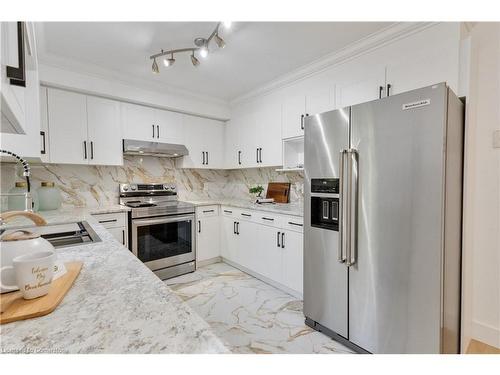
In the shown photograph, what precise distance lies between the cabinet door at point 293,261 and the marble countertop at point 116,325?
1.80m

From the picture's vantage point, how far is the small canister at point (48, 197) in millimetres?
2586

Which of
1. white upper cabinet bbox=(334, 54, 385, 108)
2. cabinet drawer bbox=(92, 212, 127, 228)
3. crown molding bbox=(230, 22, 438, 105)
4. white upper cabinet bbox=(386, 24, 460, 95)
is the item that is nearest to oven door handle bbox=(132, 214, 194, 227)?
cabinet drawer bbox=(92, 212, 127, 228)

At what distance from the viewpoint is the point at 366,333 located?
166 centimetres

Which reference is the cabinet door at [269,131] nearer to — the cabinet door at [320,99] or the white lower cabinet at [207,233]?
the cabinet door at [320,99]

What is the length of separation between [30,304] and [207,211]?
280cm

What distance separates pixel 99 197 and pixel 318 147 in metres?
2.76

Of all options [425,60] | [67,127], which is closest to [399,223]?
[425,60]

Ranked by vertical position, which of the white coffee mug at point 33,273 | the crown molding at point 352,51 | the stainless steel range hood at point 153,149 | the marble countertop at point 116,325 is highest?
the crown molding at point 352,51

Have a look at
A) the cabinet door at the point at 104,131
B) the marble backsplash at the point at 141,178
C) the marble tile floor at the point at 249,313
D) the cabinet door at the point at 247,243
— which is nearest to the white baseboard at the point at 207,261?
the marble tile floor at the point at 249,313

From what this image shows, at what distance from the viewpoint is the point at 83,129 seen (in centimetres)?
277

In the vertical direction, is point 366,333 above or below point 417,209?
below

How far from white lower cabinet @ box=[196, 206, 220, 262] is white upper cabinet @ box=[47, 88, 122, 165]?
4.04 feet
